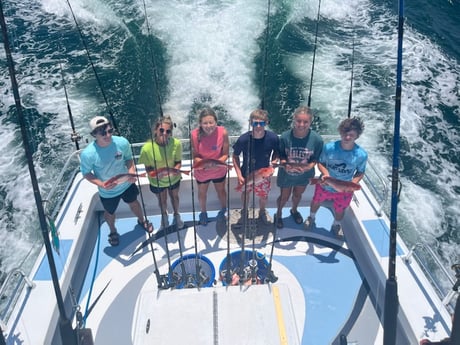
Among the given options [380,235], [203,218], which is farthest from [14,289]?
[380,235]

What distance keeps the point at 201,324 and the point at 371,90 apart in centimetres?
831

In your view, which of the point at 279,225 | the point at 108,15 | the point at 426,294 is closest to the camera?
the point at 426,294

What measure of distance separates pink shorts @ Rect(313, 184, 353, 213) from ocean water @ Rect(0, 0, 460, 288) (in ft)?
9.67

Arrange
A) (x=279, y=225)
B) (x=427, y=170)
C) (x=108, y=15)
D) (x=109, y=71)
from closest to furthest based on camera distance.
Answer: (x=279, y=225), (x=427, y=170), (x=109, y=71), (x=108, y=15)

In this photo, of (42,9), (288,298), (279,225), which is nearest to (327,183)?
(279,225)

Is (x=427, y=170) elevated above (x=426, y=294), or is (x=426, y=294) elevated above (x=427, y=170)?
(x=426, y=294)

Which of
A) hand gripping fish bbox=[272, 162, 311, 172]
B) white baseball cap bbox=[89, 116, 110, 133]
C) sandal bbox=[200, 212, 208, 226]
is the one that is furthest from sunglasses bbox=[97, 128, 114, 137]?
hand gripping fish bbox=[272, 162, 311, 172]

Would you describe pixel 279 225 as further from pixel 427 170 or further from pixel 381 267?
pixel 427 170

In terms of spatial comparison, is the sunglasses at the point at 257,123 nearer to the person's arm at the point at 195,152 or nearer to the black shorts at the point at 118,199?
the person's arm at the point at 195,152

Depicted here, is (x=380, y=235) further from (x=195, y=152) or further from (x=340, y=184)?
(x=195, y=152)

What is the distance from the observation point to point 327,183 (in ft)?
12.5

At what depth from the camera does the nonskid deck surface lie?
2.20 meters

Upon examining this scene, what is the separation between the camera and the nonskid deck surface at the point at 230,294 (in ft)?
7.22

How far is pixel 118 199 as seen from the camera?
4023 mm
